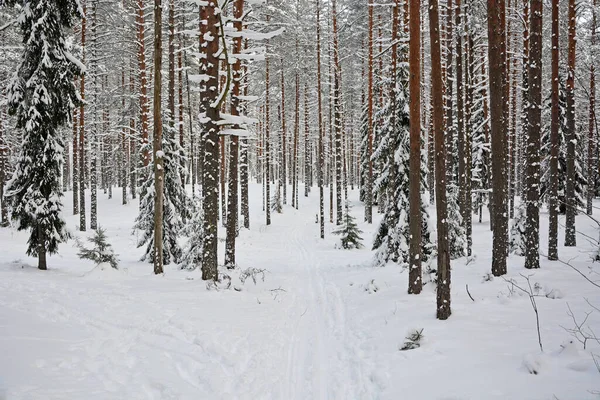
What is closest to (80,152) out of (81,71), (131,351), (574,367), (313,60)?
(81,71)

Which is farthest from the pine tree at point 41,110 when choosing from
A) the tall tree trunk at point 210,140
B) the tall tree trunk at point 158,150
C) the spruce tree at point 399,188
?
the spruce tree at point 399,188

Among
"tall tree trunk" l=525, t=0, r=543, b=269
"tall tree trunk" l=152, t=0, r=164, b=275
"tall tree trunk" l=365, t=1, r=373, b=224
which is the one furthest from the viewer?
"tall tree trunk" l=365, t=1, r=373, b=224

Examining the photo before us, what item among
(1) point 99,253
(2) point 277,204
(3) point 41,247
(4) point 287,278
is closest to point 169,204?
(1) point 99,253

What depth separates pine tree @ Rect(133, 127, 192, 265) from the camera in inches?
607

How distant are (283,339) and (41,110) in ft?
34.7

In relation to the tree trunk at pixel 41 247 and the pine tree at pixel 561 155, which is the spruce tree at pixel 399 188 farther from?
the pine tree at pixel 561 155

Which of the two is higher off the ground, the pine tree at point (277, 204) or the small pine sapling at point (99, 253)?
the pine tree at point (277, 204)

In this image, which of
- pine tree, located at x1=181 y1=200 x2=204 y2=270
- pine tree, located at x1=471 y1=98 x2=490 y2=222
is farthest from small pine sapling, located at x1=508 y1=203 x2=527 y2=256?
pine tree, located at x1=181 y1=200 x2=204 y2=270

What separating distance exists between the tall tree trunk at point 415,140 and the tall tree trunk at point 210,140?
199 inches

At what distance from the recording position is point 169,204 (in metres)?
15.6

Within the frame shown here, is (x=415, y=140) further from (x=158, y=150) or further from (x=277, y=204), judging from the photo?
(x=277, y=204)

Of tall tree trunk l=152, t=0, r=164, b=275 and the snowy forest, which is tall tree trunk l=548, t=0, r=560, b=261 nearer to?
the snowy forest

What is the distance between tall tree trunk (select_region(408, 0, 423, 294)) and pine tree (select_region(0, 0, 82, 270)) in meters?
10.6

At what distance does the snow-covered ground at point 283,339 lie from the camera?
452cm
